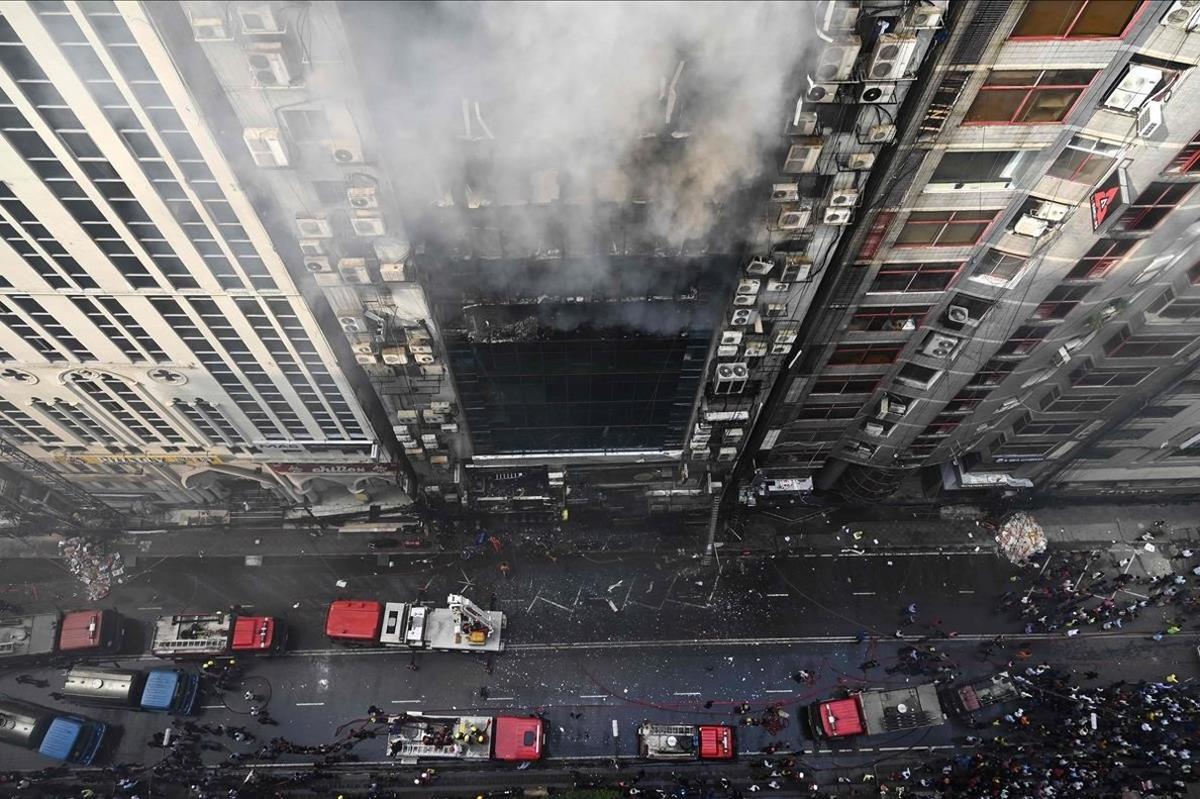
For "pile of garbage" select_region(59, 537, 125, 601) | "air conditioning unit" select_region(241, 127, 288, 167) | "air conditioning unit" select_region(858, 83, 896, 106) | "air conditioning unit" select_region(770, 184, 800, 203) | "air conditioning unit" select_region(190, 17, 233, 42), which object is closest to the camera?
"air conditioning unit" select_region(190, 17, 233, 42)

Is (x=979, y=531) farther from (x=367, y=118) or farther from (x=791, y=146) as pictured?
(x=367, y=118)

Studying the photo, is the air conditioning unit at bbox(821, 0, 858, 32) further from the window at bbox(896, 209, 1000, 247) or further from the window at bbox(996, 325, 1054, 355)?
the window at bbox(996, 325, 1054, 355)

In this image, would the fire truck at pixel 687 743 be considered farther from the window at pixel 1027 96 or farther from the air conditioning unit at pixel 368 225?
the window at pixel 1027 96

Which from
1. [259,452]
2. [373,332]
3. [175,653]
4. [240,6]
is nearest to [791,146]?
[240,6]

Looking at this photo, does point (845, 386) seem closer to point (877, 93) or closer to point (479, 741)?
point (877, 93)

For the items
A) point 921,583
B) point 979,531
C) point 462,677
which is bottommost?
point 462,677

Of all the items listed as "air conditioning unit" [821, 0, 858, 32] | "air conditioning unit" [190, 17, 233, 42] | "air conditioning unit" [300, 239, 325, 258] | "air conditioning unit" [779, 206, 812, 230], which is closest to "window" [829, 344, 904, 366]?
"air conditioning unit" [779, 206, 812, 230]

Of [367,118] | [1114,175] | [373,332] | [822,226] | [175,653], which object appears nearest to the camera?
[367,118]
